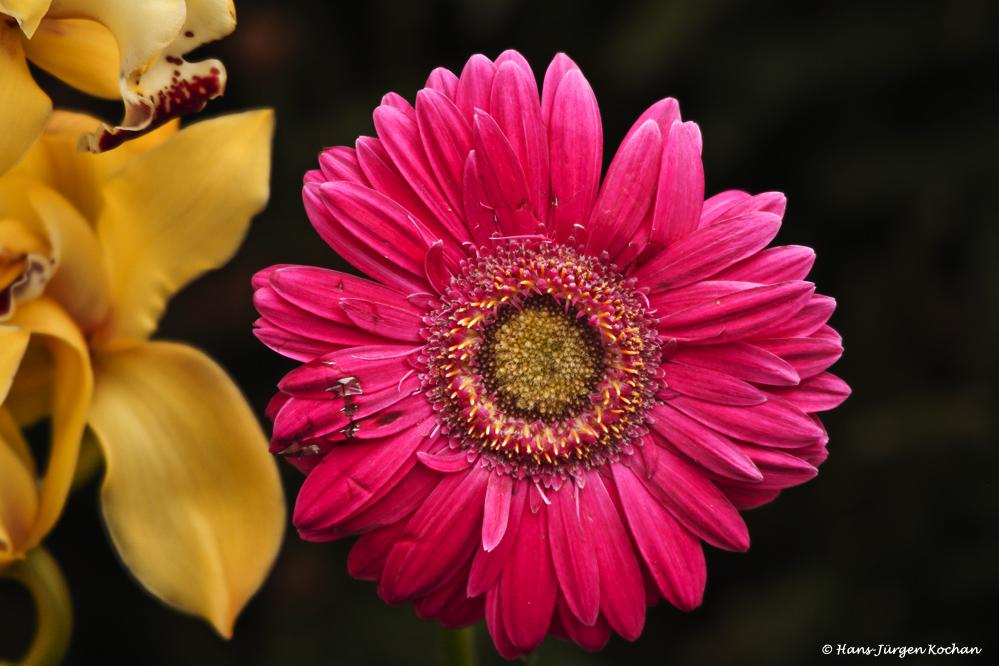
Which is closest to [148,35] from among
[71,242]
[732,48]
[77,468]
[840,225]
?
[71,242]

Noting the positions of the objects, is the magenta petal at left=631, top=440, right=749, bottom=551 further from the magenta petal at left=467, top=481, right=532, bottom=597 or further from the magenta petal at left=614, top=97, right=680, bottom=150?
the magenta petal at left=614, top=97, right=680, bottom=150

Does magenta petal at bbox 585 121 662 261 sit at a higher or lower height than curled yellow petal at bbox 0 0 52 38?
lower

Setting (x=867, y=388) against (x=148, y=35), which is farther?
(x=867, y=388)

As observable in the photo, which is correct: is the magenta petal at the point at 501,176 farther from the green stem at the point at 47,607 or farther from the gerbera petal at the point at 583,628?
the green stem at the point at 47,607

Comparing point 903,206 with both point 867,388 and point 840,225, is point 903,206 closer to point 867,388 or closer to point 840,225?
point 840,225

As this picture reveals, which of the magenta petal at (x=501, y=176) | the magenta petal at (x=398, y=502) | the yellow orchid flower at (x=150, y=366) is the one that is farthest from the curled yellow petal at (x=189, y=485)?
the magenta petal at (x=501, y=176)

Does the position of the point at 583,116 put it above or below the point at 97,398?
above

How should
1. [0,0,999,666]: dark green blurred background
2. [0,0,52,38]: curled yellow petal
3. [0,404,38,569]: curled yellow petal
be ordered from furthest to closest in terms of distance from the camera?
[0,0,999,666]: dark green blurred background → [0,404,38,569]: curled yellow petal → [0,0,52,38]: curled yellow petal

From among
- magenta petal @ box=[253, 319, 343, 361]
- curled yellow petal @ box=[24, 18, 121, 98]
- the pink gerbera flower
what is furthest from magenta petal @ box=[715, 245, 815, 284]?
curled yellow petal @ box=[24, 18, 121, 98]
